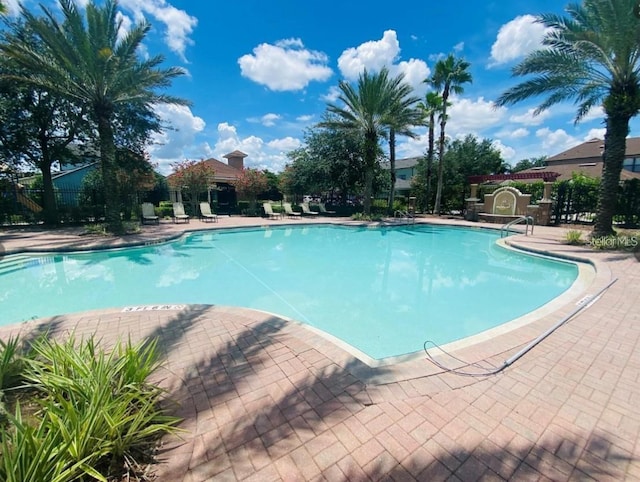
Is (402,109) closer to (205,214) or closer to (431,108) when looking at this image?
(431,108)

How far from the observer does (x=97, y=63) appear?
11.0 metres

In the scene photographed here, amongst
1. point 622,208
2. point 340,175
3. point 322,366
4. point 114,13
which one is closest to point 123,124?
point 114,13

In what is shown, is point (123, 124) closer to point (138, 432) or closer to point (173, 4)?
point (173, 4)

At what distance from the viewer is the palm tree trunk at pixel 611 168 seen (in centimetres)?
999

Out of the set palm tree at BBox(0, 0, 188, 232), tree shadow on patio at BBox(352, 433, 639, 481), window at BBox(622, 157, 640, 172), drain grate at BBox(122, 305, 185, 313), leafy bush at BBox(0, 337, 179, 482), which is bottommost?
tree shadow on patio at BBox(352, 433, 639, 481)

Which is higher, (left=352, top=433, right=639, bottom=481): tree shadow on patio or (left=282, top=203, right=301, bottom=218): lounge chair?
(left=282, top=203, right=301, bottom=218): lounge chair

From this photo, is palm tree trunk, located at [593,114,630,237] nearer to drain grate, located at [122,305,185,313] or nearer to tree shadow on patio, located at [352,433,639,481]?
tree shadow on patio, located at [352,433,639,481]

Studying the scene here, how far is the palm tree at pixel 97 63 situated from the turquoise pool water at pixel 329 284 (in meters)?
5.22

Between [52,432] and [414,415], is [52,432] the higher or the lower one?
the higher one

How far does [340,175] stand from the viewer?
23.1 meters

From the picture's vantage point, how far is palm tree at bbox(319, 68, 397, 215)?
1792 cm

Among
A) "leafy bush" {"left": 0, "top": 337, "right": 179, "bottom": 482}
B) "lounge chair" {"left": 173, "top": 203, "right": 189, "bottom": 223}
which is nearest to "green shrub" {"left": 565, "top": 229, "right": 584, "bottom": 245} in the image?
"leafy bush" {"left": 0, "top": 337, "right": 179, "bottom": 482}

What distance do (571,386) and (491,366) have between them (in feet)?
2.33

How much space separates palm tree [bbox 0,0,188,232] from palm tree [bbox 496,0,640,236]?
14.2m
